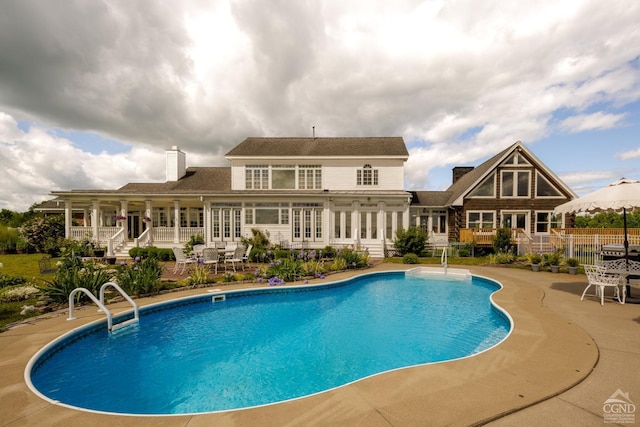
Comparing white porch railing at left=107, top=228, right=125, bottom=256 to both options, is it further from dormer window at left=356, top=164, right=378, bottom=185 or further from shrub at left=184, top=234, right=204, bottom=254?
dormer window at left=356, top=164, right=378, bottom=185

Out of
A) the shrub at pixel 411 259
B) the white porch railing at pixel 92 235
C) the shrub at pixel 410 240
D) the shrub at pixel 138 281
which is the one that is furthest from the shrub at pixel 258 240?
the white porch railing at pixel 92 235

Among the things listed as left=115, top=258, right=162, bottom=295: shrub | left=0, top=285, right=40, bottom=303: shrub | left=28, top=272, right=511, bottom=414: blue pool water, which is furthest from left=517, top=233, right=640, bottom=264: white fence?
left=0, top=285, right=40, bottom=303: shrub

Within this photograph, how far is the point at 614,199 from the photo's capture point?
310 inches

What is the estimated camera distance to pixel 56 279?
880 centimetres

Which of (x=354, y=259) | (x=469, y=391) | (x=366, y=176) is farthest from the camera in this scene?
(x=366, y=176)

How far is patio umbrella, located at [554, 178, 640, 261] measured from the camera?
7.68 metres

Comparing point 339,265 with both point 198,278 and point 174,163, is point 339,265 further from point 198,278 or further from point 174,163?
point 174,163

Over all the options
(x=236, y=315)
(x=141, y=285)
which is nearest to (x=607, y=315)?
(x=236, y=315)

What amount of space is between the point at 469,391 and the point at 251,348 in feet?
15.6

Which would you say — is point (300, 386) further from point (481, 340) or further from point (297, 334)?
point (481, 340)

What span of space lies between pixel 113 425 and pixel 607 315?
10.6 metres

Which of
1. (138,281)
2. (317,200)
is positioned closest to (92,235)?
(138,281)

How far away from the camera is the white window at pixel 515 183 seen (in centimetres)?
2256

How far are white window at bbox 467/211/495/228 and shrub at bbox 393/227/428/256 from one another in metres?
6.72
